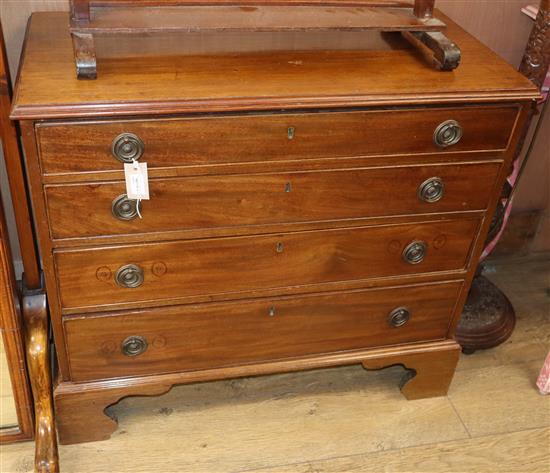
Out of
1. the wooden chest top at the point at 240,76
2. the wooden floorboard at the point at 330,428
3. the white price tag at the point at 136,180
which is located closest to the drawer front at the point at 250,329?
the wooden floorboard at the point at 330,428

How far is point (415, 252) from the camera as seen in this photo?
5.72ft

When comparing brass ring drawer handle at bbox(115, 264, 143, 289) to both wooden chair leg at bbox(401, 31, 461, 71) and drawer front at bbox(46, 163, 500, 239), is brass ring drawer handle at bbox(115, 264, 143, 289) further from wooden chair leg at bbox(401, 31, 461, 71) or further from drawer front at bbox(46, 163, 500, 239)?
wooden chair leg at bbox(401, 31, 461, 71)

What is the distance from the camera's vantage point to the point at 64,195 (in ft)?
4.67

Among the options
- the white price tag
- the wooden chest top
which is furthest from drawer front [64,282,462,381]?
the wooden chest top

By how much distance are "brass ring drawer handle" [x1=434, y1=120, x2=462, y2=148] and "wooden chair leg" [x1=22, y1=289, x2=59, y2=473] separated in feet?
3.42

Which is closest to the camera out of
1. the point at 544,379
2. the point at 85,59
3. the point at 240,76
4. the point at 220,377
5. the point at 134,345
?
the point at 85,59

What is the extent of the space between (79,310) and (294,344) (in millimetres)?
573

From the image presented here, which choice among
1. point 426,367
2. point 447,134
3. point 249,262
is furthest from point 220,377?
point 447,134

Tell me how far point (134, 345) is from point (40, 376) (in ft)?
0.81

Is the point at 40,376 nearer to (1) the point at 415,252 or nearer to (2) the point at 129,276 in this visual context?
(2) the point at 129,276

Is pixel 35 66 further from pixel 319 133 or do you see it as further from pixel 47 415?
pixel 47 415

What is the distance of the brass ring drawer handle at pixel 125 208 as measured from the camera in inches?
57.3

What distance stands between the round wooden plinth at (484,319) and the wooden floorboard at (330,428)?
2.5 inches

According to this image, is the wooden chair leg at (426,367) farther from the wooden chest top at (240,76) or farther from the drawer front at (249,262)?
the wooden chest top at (240,76)
